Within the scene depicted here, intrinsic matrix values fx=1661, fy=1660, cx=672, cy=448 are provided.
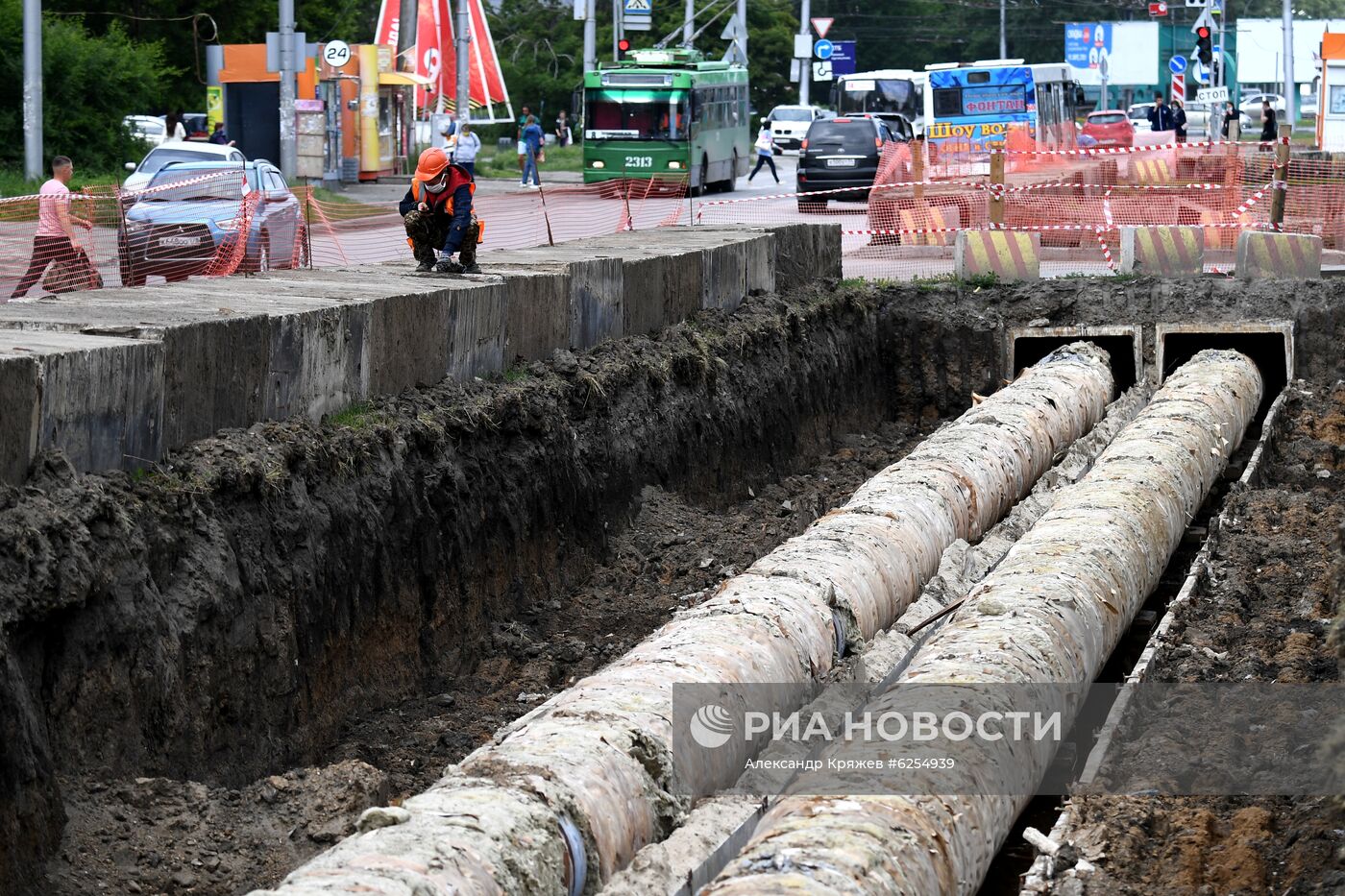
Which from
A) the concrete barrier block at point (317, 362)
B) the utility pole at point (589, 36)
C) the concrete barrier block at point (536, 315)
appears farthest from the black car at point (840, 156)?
the concrete barrier block at point (317, 362)

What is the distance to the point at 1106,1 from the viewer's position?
3666 inches

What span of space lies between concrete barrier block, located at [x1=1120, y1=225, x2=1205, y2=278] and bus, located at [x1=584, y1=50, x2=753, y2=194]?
1730 cm

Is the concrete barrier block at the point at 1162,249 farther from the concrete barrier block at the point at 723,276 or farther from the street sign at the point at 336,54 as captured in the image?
the street sign at the point at 336,54

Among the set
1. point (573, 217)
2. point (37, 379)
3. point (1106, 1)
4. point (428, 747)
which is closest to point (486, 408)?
point (428, 747)

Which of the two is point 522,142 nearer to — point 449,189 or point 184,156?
point 184,156

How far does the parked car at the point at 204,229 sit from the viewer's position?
15.0m

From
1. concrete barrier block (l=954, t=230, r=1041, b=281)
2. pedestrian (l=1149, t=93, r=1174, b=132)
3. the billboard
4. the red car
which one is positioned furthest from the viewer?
the billboard

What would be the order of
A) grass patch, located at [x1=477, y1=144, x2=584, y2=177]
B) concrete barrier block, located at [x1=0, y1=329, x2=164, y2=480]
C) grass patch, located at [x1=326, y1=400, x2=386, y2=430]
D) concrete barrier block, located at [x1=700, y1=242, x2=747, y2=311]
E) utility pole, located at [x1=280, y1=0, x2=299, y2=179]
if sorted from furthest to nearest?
1. grass patch, located at [x1=477, y1=144, x2=584, y2=177]
2. utility pole, located at [x1=280, y1=0, x2=299, y2=179]
3. concrete barrier block, located at [x1=700, y1=242, x2=747, y2=311]
4. grass patch, located at [x1=326, y1=400, x2=386, y2=430]
5. concrete barrier block, located at [x1=0, y1=329, x2=164, y2=480]

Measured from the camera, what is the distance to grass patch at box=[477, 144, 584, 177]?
137ft

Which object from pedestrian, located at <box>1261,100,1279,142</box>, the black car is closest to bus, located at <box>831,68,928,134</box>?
pedestrian, located at <box>1261,100,1279,142</box>

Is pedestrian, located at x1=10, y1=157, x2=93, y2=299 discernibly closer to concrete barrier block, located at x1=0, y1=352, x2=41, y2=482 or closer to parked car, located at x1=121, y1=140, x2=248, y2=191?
parked car, located at x1=121, y1=140, x2=248, y2=191

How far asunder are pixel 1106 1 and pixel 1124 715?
9232 cm

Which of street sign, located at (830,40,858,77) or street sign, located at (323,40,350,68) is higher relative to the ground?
street sign, located at (830,40,858,77)

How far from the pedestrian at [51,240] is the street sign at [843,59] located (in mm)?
54734
